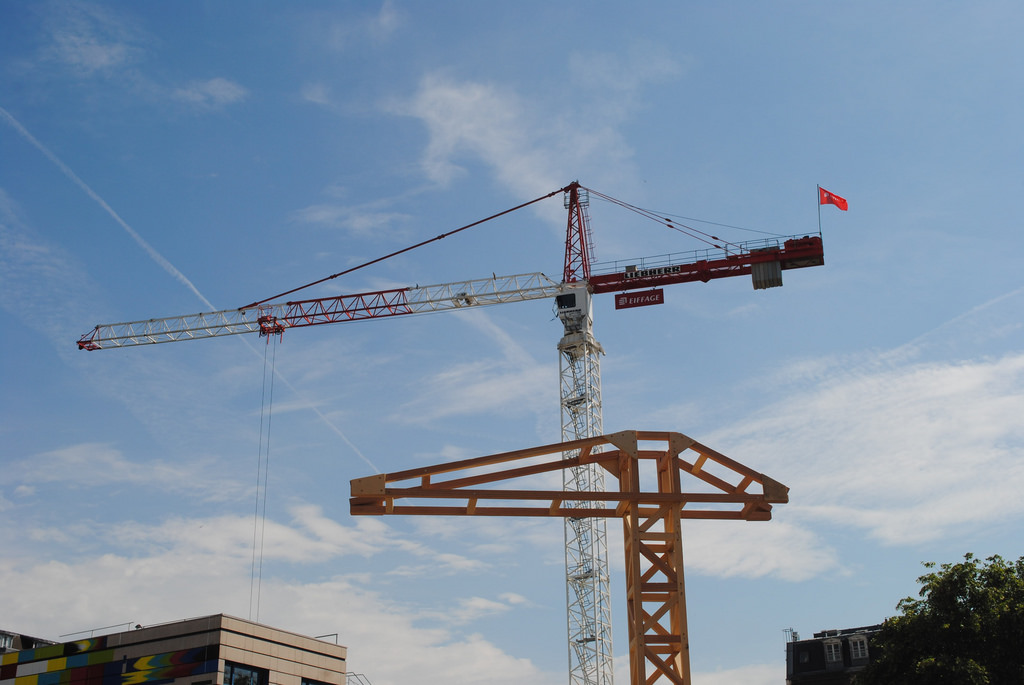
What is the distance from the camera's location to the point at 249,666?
144ft

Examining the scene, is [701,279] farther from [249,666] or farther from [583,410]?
[249,666]

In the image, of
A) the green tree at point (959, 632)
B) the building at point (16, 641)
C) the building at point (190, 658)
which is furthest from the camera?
the building at point (16, 641)

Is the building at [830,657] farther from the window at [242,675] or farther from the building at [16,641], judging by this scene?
the building at [16,641]

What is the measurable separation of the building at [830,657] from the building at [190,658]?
27.1m

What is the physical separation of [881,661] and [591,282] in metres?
43.6

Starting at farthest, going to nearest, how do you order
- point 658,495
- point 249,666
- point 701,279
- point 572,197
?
1. point 572,197
2. point 701,279
3. point 249,666
4. point 658,495

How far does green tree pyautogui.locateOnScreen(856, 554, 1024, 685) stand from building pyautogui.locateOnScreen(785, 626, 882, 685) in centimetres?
2548

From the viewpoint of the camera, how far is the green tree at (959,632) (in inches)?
1318

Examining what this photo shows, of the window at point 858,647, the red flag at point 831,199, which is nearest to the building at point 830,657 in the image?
the window at point 858,647

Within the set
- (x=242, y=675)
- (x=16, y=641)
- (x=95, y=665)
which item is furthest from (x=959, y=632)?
(x=16, y=641)

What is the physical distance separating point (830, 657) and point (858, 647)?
1.64 m

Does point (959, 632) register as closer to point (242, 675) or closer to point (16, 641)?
point (242, 675)

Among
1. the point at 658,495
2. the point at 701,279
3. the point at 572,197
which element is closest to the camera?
the point at 658,495

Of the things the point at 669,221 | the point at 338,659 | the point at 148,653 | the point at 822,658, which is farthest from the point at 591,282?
the point at 148,653
